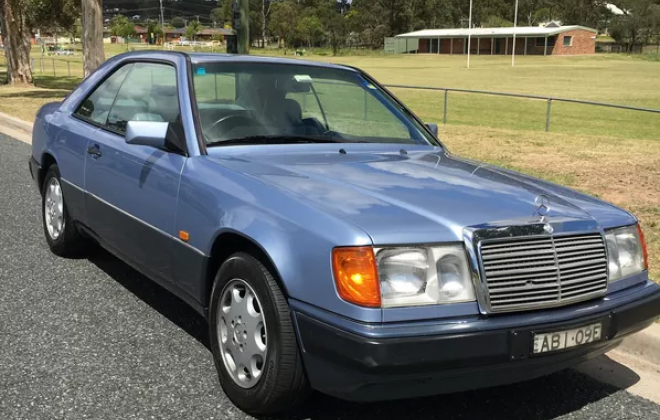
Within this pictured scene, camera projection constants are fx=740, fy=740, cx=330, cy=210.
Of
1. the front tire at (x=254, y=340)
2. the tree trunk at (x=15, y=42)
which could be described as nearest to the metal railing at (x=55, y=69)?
the tree trunk at (x=15, y=42)

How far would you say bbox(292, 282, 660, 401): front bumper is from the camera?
8.71 feet

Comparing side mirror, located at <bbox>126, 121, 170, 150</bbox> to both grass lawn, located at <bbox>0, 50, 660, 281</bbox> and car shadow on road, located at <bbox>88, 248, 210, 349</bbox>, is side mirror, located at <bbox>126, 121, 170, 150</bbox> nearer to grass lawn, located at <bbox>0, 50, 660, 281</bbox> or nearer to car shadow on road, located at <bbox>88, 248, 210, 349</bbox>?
car shadow on road, located at <bbox>88, 248, 210, 349</bbox>

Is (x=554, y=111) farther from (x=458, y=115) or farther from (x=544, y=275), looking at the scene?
(x=544, y=275)

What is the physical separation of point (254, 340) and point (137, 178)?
1.40m

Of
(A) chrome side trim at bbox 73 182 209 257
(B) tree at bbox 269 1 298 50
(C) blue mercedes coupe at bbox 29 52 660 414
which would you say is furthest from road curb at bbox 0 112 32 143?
(B) tree at bbox 269 1 298 50

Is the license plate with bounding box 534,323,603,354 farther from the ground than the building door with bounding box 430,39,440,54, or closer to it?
closer to it

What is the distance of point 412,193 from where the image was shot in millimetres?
3230

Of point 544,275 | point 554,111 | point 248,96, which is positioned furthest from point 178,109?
point 554,111

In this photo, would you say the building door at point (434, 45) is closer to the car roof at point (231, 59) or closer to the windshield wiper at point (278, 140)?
the car roof at point (231, 59)

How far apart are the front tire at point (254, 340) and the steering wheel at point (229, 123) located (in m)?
0.96

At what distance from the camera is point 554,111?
26125 mm

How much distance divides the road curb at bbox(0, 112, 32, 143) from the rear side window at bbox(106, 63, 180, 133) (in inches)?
353

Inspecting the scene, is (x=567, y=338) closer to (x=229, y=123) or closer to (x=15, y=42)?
(x=229, y=123)

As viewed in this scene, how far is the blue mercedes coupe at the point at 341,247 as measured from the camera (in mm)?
2748
